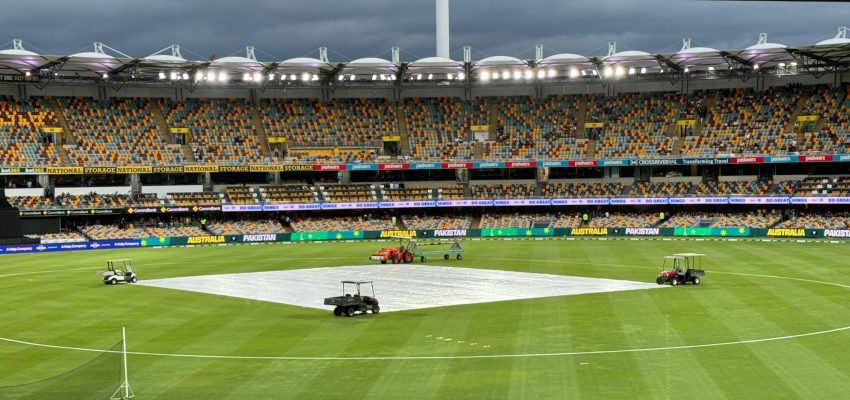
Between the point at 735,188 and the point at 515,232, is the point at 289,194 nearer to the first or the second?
the point at 515,232

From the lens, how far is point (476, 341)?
30734mm

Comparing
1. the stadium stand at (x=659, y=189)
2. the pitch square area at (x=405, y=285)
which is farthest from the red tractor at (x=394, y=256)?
the stadium stand at (x=659, y=189)

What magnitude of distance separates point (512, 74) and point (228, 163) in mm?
36171

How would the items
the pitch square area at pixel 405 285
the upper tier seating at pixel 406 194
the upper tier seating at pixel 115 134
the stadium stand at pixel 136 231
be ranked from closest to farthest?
the pitch square area at pixel 405 285 < the stadium stand at pixel 136 231 < the upper tier seating at pixel 115 134 < the upper tier seating at pixel 406 194

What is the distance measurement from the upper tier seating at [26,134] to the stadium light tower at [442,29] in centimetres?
4698

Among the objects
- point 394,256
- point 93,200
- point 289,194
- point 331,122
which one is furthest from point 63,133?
point 394,256

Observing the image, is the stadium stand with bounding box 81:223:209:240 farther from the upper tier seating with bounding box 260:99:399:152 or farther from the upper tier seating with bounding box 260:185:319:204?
the upper tier seating with bounding box 260:99:399:152

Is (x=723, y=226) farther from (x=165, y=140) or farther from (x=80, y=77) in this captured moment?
(x=80, y=77)

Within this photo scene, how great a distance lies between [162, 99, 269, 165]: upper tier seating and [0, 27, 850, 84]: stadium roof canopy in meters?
→ 4.24

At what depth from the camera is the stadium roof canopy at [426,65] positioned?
93312mm

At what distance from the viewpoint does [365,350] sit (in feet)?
97.0

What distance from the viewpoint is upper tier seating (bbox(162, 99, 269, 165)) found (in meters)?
101

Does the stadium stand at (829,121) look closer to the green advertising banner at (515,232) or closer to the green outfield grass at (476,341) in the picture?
the green advertising banner at (515,232)

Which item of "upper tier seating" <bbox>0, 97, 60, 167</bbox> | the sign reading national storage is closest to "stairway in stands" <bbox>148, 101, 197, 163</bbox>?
the sign reading national storage
